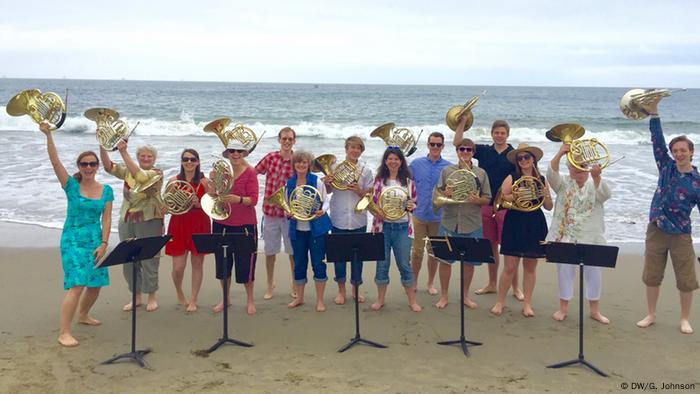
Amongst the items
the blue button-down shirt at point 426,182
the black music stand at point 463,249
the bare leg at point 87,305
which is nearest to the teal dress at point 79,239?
the bare leg at point 87,305

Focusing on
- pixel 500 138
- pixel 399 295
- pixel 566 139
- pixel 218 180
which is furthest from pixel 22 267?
pixel 566 139

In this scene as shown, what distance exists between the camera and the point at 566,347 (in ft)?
18.5

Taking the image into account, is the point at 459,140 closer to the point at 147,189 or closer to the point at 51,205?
the point at 147,189

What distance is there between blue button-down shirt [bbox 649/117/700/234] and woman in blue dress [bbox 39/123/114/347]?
5.32 meters

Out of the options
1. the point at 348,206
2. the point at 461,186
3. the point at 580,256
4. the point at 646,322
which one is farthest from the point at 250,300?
the point at 646,322

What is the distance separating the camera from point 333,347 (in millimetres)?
5609

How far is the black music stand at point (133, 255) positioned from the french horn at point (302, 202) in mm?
1215

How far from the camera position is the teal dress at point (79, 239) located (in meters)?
5.46

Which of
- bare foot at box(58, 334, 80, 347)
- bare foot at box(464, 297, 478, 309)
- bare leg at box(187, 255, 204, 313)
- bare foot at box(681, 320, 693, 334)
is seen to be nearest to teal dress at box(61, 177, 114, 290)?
bare foot at box(58, 334, 80, 347)

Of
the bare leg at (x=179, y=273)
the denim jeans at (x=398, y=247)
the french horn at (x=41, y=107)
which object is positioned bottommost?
the bare leg at (x=179, y=273)

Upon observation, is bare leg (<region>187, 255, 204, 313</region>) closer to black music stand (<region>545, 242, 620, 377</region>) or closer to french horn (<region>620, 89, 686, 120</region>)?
black music stand (<region>545, 242, 620, 377</region>)

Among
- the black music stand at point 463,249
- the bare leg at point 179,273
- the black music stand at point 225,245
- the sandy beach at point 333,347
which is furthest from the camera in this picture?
the bare leg at point 179,273

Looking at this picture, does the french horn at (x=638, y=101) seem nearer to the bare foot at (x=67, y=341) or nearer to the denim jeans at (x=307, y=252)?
the denim jeans at (x=307, y=252)

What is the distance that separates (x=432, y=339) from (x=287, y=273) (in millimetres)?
2763
